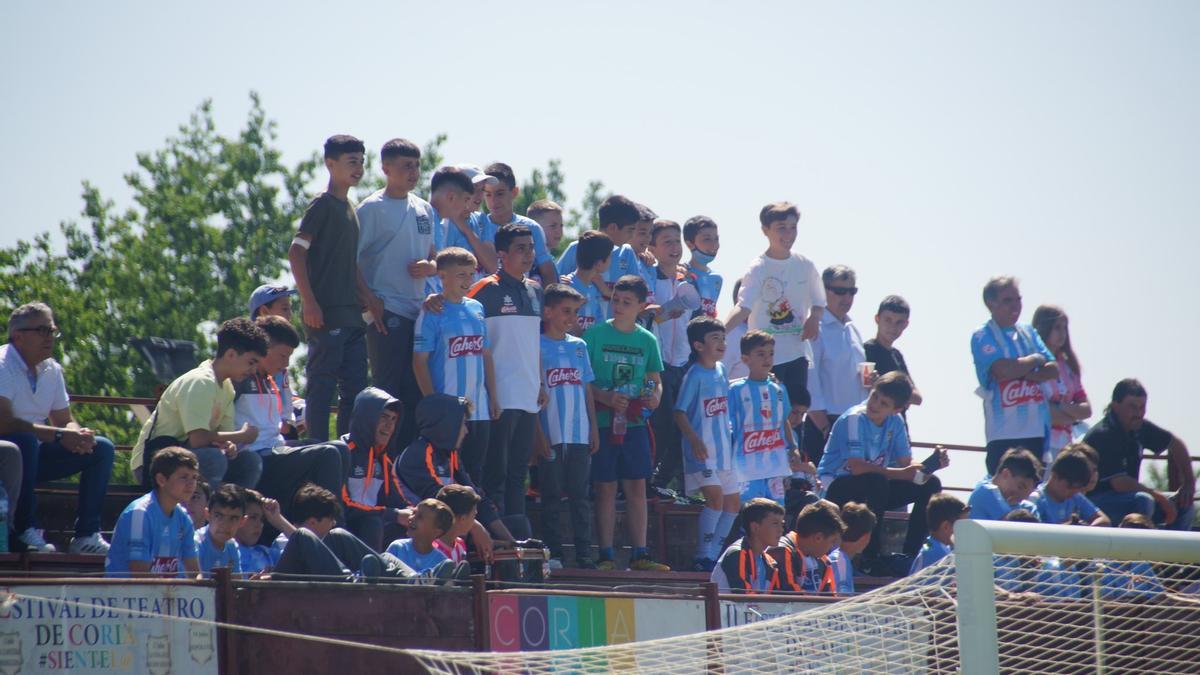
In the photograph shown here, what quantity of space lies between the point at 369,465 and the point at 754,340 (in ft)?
12.9

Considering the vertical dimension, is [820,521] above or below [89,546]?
below

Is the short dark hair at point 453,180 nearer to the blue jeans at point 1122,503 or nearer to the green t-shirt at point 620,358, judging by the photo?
the green t-shirt at point 620,358

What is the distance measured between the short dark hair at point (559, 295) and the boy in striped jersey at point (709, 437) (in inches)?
50.3

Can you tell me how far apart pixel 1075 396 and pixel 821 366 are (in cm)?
249

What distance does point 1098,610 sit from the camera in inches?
365

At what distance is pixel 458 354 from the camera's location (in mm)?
11078

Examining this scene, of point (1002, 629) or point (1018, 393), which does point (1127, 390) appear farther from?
point (1002, 629)

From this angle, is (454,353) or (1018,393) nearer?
(454,353)

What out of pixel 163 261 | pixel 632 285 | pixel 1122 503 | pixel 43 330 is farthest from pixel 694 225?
pixel 163 261

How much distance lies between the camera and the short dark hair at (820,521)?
35.0 ft

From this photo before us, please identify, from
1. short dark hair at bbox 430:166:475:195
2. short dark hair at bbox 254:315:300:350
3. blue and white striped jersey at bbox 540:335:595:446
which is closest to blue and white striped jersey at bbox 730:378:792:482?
blue and white striped jersey at bbox 540:335:595:446

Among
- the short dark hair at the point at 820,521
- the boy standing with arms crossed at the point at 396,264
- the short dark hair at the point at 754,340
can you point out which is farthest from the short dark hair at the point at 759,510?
the short dark hair at the point at 754,340

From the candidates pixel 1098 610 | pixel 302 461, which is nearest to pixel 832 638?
pixel 1098 610

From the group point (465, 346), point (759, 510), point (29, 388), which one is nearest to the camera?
point (29, 388)
